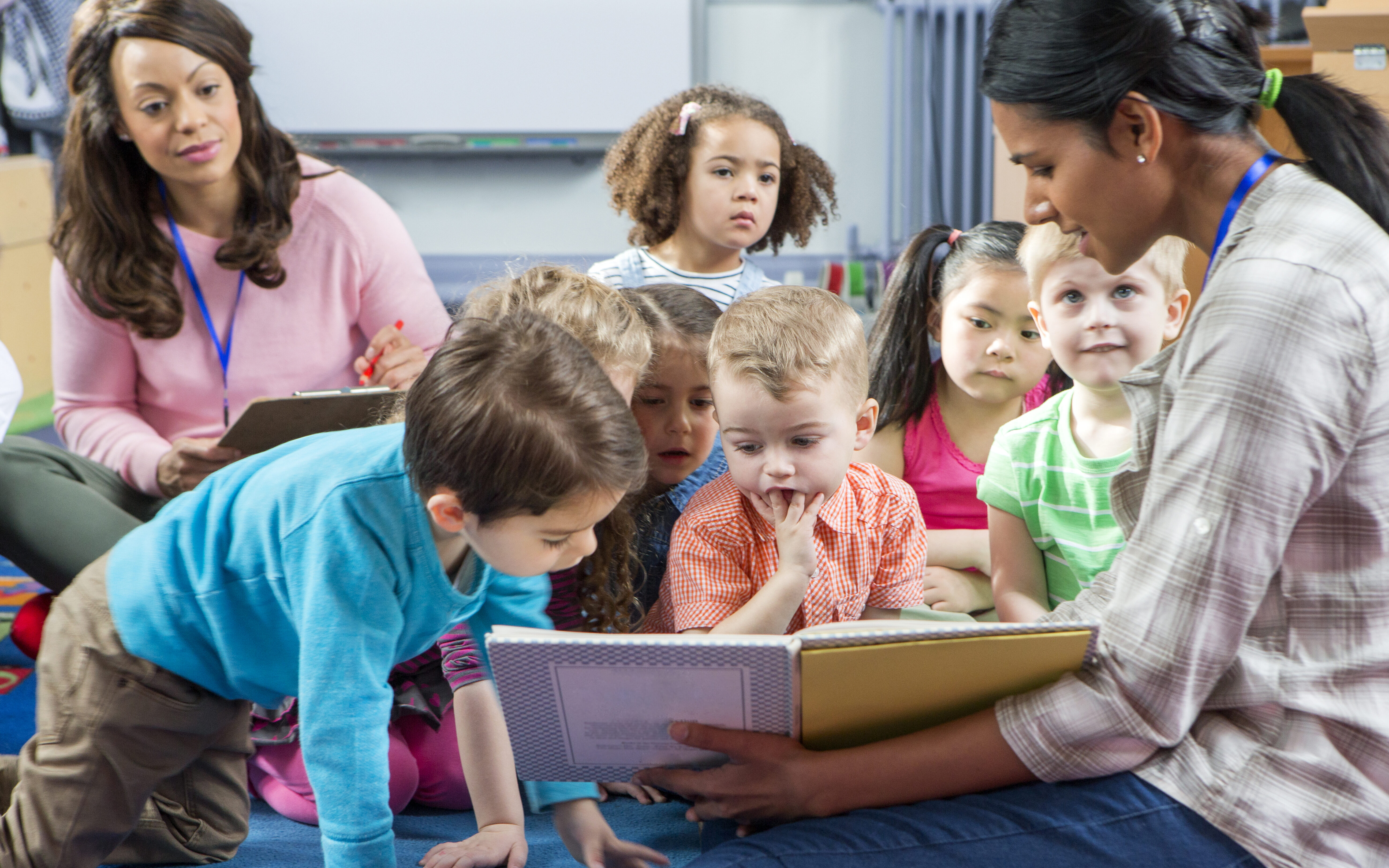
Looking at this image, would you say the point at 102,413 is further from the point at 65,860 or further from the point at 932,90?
the point at 932,90

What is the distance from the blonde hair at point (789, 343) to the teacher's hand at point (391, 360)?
2.21 ft

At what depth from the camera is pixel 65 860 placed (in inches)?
46.3

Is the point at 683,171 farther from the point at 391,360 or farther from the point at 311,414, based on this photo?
the point at 311,414

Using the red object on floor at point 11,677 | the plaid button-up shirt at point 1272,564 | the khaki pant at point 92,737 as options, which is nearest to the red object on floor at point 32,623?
the red object on floor at point 11,677

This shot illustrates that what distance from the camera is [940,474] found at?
169 centimetres

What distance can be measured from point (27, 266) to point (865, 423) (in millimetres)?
3479

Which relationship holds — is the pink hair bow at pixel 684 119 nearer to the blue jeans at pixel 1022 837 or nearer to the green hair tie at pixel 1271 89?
the green hair tie at pixel 1271 89

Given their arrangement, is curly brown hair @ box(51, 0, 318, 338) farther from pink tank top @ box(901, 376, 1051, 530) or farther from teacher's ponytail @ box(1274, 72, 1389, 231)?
teacher's ponytail @ box(1274, 72, 1389, 231)

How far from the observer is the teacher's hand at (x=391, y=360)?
184cm

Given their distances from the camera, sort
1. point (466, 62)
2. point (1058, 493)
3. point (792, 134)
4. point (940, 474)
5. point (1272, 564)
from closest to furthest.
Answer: point (1272, 564) < point (1058, 493) < point (940, 474) < point (466, 62) < point (792, 134)

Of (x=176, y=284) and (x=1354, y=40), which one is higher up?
(x=1354, y=40)

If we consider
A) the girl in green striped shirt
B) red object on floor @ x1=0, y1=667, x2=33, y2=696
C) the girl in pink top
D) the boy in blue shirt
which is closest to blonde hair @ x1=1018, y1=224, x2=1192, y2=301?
the girl in green striped shirt

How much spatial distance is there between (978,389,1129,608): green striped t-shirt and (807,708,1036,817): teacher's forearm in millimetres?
463

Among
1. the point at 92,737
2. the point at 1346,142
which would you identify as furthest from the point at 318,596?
the point at 1346,142
